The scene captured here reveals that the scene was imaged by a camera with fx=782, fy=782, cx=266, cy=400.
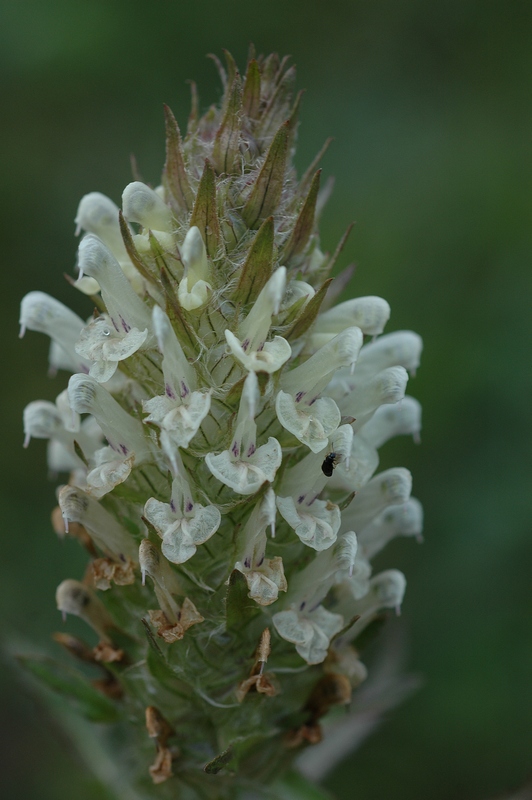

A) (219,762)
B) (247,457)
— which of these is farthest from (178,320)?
(219,762)

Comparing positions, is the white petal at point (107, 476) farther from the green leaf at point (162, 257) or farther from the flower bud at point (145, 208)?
the flower bud at point (145, 208)

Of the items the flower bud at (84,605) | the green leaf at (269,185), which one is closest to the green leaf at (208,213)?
the green leaf at (269,185)

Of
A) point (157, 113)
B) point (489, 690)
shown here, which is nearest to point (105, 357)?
point (489, 690)

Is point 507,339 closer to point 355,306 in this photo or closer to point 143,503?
point 355,306

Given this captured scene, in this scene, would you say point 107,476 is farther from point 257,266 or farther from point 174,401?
point 257,266

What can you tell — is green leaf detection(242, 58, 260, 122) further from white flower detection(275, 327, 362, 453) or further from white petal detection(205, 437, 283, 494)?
white petal detection(205, 437, 283, 494)
